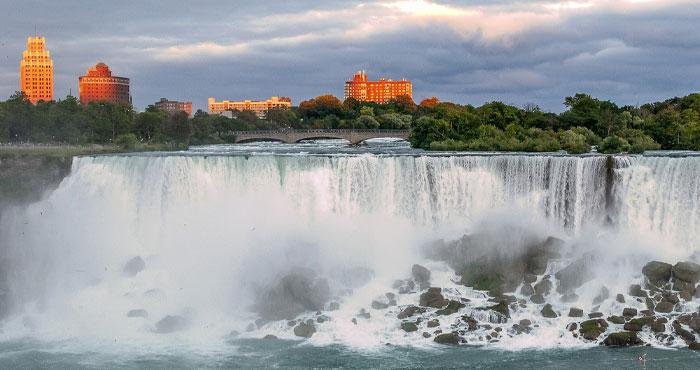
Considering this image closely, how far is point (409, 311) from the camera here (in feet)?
92.0

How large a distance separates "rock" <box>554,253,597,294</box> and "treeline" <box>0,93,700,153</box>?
819 inches

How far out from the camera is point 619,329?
2627 centimetres

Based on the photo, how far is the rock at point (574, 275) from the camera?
95.6ft

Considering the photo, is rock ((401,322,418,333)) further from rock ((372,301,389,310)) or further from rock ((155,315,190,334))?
rock ((155,315,190,334))

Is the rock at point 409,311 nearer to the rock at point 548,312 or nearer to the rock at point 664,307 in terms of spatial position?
the rock at point 548,312

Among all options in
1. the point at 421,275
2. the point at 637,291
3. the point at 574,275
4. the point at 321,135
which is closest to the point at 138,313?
Answer: the point at 421,275

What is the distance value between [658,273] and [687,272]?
878mm

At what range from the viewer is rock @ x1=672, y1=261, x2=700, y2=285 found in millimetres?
28047

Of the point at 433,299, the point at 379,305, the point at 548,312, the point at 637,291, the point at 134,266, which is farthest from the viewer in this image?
the point at 134,266

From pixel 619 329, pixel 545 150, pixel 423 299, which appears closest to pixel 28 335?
pixel 423 299

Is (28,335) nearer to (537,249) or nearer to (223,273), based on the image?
(223,273)

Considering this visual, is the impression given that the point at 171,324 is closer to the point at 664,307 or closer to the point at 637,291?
the point at 637,291

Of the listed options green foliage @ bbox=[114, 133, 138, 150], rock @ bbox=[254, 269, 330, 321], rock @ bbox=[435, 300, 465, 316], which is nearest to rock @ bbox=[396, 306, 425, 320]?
rock @ bbox=[435, 300, 465, 316]

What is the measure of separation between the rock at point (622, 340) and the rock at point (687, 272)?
12.6 ft
